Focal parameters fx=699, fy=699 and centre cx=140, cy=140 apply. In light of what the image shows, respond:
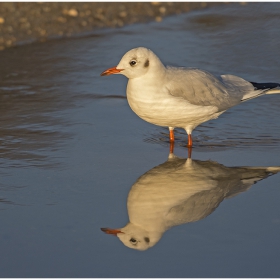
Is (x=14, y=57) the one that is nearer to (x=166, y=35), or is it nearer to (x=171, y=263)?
(x=166, y=35)

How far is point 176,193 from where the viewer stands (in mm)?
5668

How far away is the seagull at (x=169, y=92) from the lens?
6398mm

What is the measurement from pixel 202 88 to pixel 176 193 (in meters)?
1.44

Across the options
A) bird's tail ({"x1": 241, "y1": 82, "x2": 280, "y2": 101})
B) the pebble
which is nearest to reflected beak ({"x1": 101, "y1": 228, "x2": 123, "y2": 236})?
bird's tail ({"x1": 241, "y1": 82, "x2": 280, "y2": 101})

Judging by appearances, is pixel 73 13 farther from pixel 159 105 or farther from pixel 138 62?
pixel 159 105

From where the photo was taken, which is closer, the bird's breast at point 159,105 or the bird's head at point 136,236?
the bird's head at point 136,236

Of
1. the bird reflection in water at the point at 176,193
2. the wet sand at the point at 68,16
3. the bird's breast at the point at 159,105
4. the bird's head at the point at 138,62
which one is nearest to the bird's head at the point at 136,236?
the bird reflection in water at the point at 176,193

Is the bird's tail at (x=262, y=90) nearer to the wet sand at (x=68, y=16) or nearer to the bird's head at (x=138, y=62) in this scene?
the bird's head at (x=138, y=62)

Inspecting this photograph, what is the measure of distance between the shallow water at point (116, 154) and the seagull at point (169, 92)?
0.33 meters

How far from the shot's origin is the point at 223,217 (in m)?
5.22

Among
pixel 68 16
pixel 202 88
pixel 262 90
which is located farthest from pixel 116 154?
pixel 68 16

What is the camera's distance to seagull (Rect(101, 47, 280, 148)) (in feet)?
21.0

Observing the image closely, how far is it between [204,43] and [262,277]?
6.16m

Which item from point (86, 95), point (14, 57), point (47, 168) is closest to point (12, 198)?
point (47, 168)
